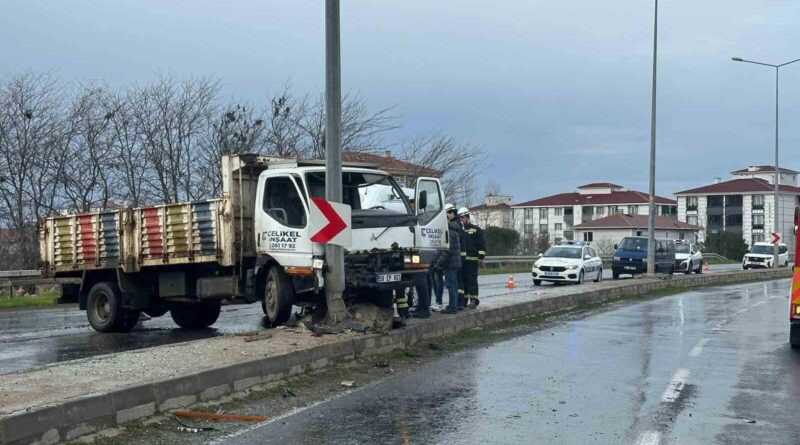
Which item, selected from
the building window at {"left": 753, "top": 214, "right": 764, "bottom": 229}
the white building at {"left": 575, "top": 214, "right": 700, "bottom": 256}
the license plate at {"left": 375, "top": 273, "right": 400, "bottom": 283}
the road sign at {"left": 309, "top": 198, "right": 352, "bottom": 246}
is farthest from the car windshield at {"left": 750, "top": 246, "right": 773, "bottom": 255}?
the building window at {"left": 753, "top": 214, "right": 764, "bottom": 229}

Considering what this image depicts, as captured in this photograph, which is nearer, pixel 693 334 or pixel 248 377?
pixel 248 377

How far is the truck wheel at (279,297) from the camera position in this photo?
43.8 feet

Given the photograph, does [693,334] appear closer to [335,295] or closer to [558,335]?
[558,335]

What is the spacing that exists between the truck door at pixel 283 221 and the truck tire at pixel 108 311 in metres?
3.29

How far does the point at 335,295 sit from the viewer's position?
41.7 feet

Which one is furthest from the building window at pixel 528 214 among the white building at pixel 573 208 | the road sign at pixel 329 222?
the road sign at pixel 329 222

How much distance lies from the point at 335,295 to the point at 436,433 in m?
5.21

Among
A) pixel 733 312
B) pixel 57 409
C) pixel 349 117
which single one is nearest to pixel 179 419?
pixel 57 409

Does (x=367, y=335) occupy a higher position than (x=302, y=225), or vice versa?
(x=302, y=225)

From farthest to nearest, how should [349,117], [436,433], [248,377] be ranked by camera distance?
[349,117]
[248,377]
[436,433]

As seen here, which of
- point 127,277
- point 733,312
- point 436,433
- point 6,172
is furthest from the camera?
point 6,172

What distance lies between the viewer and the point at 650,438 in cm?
750

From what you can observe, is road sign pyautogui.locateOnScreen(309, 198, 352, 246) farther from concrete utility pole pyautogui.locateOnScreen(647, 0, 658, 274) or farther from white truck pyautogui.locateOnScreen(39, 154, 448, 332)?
concrete utility pole pyautogui.locateOnScreen(647, 0, 658, 274)

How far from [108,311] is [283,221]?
4221 mm
